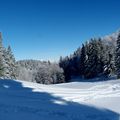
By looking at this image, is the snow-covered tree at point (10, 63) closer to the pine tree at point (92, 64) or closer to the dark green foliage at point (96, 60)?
the pine tree at point (92, 64)

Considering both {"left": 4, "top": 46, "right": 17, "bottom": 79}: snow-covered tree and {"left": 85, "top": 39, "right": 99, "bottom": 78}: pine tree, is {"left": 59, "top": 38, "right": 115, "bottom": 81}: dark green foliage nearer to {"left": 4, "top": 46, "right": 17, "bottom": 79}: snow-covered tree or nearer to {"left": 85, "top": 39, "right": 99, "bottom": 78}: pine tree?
{"left": 85, "top": 39, "right": 99, "bottom": 78}: pine tree

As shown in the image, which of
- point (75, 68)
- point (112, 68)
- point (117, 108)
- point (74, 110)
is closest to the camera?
point (74, 110)

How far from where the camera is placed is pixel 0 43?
6150 centimetres

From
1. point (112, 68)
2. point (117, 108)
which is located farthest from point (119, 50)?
point (117, 108)

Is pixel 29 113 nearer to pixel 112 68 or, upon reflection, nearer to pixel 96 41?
pixel 112 68

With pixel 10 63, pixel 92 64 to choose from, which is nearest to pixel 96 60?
pixel 92 64

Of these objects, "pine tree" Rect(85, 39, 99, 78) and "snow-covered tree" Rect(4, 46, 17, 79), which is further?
"pine tree" Rect(85, 39, 99, 78)

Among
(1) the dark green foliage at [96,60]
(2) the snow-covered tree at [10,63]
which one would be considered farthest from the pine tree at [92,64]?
(2) the snow-covered tree at [10,63]

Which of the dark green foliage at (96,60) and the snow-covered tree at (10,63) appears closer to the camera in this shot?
the snow-covered tree at (10,63)

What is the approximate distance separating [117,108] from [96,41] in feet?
237

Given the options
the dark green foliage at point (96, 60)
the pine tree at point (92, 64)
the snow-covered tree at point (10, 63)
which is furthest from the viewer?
the pine tree at point (92, 64)

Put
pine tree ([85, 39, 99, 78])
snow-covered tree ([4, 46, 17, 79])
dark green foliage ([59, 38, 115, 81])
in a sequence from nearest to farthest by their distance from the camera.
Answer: snow-covered tree ([4, 46, 17, 79]) → dark green foliage ([59, 38, 115, 81]) → pine tree ([85, 39, 99, 78])

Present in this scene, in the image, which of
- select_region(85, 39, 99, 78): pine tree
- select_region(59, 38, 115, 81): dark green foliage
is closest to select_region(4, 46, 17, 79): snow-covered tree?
select_region(85, 39, 99, 78): pine tree

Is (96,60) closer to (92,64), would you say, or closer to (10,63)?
(92,64)
